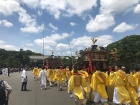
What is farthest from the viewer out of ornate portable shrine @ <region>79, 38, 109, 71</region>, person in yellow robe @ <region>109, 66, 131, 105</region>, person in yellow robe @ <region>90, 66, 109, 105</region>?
ornate portable shrine @ <region>79, 38, 109, 71</region>

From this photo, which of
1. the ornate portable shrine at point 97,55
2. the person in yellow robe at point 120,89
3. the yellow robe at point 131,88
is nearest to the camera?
the person in yellow robe at point 120,89

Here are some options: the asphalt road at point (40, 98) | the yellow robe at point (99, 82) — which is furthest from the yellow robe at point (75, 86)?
the asphalt road at point (40, 98)

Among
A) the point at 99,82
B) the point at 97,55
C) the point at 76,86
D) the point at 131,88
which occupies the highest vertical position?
the point at 97,55

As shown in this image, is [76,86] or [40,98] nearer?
[76,86]

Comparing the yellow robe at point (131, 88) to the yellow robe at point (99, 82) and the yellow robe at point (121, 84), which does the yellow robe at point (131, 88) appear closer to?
the yellow robe at point (121, 84)

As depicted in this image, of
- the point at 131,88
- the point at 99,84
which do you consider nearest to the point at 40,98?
the point at 99,84

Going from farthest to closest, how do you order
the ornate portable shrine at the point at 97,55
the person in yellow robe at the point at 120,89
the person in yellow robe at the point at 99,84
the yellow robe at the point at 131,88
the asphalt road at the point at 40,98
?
the ornate portable shrine at the point at 97,55, the asphalt road at the point at 40,98, the person in yellow robe at the point at 99,84, the yellow robe at the point at 131,88, the person in yellow robe at the point at 120,89

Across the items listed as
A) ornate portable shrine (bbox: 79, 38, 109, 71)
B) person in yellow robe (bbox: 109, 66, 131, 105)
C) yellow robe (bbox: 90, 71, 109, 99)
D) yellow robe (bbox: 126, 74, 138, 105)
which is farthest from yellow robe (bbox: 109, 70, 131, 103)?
ornate portable shrine (bbox: 79, 38, 109, 71)

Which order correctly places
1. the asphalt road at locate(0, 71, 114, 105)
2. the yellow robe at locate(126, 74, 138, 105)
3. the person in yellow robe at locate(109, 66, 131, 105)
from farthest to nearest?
the asphalt road at locate(0, 71, 114, 105) → the yellow robe at locate(126, 74, 138, 105) → the person in yellow robe at locate(109, 66, 131, 105)

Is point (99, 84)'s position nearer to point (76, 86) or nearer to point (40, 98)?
point (76, 86)

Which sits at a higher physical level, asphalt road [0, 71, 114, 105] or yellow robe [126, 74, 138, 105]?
yellow robe [126, 74, 138, 105]

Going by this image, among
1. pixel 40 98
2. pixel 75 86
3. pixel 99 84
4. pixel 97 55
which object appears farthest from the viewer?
pixel 97 55

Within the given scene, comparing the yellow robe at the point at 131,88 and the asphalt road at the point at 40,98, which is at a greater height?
the yellow robe at the point at 131,88

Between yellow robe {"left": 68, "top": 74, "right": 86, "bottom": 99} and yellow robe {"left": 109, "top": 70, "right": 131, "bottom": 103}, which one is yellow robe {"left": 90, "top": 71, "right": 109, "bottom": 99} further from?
yellow robe {"left": 68, "top": 74, "right": 86, "bottom": 99}
